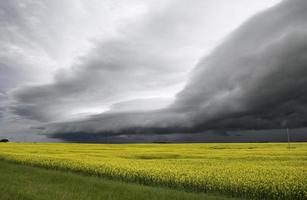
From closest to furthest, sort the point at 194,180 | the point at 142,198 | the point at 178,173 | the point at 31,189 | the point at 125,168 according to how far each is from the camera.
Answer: the point at 142,198 < the point at 31,189 < the point at 194,180 < the point at 178,173 < the point at 125,168

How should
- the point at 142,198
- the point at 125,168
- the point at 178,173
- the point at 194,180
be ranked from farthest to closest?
the point at 125,168 → the point at 178,173 → the point at 194,180 → the point at 142,198

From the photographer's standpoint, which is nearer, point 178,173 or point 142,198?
point 142,198

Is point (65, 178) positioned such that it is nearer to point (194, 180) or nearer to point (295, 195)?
point (194, 180)

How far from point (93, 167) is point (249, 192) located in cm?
1292

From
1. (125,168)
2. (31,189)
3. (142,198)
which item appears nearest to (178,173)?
(125,168)

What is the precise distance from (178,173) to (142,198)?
583 cm

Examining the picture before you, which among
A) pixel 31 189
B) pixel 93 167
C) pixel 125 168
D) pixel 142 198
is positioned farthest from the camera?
pixel 93 167

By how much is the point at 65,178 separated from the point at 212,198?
963cm

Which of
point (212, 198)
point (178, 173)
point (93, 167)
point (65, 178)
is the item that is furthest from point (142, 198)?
point (93, 167)

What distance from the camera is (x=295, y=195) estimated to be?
43.5ft

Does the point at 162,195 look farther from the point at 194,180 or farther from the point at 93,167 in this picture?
the point at 93,167

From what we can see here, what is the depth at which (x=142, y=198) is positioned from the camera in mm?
12969

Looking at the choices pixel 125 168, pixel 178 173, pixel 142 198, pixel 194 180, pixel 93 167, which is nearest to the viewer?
pixel 142 198

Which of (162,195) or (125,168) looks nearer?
(162,195)
